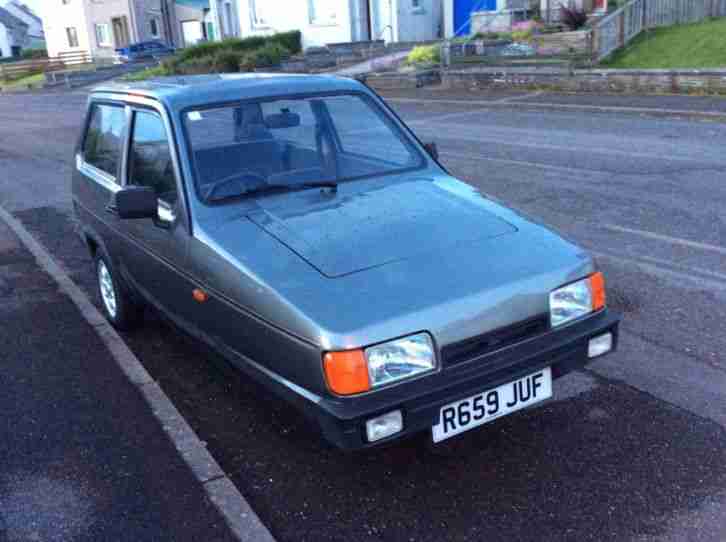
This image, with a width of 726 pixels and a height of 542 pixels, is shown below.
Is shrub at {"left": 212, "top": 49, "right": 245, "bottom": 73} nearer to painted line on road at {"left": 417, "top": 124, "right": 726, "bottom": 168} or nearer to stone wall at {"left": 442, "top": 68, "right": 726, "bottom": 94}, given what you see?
stone wall at {"left": 442, "top": 68, "right": 726, "bottom": 94}

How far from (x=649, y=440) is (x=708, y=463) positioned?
29 cm

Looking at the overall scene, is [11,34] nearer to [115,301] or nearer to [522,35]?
[522,35]

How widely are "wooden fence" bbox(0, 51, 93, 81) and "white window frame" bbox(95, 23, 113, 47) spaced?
64.5 inches

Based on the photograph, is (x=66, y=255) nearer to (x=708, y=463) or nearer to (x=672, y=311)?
(x=672, y=311)

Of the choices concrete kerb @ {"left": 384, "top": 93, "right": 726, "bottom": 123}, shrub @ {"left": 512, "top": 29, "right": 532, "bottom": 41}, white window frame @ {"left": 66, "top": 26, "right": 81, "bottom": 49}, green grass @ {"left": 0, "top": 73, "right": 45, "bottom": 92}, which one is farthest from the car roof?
white window frame @ {"left": 66, "top": 26, "right": 81, "bottom": 49}

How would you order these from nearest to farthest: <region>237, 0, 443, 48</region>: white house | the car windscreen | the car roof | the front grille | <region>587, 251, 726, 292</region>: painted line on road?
the front grille → the car windscreen → the car roof → <region>587, 251, 726, 292</region>: painted line on road → <region>237, 0, 443, 48</region>: white house

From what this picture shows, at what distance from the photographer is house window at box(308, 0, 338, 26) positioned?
107 feet

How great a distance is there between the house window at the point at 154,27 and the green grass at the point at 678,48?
42.1m

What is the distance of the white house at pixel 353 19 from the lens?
30.6 metres

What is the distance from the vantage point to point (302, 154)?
178 inches

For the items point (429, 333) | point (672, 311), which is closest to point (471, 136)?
point (672, 311)

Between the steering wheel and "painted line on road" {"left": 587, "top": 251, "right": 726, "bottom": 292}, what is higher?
the steering wheel

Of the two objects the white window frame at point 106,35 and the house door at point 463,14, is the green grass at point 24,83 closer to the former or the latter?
the white window frame at point 106,35

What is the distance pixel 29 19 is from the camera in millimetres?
88938
